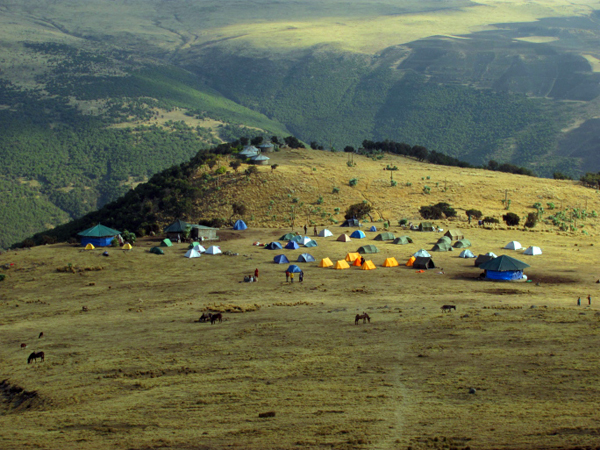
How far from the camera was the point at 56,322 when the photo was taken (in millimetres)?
34438

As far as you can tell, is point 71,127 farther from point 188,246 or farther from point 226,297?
point 226,297

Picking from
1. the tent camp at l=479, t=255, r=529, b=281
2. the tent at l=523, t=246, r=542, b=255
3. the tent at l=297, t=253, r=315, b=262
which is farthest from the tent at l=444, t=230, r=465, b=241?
the tent camp at l=479, t=255, r=529, b=281

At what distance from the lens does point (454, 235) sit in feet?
192

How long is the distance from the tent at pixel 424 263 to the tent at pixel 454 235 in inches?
475

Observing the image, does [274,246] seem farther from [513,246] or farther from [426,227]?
[513,246]

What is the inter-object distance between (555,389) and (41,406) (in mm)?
16036

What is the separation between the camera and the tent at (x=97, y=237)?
59.5m

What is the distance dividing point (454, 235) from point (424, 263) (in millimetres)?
13114

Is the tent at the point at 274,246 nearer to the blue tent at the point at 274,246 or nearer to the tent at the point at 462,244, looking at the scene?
the blue tent at the point at 274,246

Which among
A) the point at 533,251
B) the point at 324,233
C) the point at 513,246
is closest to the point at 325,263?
A: the point at 324,233

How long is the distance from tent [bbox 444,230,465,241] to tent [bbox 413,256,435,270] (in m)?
12.1

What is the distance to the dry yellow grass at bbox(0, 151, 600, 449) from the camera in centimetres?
1786

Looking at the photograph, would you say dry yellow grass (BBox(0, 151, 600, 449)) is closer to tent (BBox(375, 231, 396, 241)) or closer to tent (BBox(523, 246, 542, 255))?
tent (BBox(523, 246, 542, 255))

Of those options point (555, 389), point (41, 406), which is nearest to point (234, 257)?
point (41, 406)
